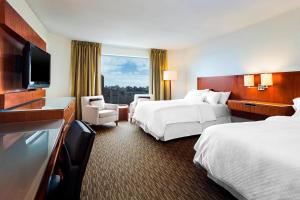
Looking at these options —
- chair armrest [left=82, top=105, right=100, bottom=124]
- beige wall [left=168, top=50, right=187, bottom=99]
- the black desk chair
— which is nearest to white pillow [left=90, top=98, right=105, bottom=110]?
chair armrest [left=82, top=105, right=100, bottom=124]

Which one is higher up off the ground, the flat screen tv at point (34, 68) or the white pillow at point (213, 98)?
the flat screen tv at point (34, 68)

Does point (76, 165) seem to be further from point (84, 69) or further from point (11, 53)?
point (84, 69)

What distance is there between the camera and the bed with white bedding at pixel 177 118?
358 centimetres

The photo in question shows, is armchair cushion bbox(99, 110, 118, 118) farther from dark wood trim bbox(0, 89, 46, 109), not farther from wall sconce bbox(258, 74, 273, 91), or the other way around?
wall sconce bbox(258, 74, 273, 91)

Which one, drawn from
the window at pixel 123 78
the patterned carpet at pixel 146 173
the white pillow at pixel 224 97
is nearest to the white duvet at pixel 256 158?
the patterned carpet at pixel 146 173

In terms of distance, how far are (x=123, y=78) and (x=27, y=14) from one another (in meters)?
3.68

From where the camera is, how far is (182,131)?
380 centimetres

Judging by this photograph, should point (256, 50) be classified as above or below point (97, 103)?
above

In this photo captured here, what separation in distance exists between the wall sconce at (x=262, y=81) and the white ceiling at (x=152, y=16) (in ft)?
3.86

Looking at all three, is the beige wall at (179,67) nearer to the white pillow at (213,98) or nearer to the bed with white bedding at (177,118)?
the white pillow at (213,98)

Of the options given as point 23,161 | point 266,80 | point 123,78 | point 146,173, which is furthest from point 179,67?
point 23,161

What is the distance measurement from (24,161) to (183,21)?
3723 millimetres

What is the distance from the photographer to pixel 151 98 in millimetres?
5949

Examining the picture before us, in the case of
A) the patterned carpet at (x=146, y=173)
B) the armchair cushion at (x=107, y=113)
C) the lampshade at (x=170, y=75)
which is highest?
the lampshade at (x=170, y=75)
